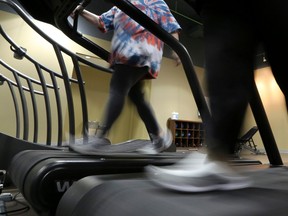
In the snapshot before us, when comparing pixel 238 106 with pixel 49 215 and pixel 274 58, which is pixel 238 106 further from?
pixel 49 215

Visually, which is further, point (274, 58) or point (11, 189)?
point (11, 189)

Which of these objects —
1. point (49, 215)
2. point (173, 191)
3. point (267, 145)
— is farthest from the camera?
point (267, 145)

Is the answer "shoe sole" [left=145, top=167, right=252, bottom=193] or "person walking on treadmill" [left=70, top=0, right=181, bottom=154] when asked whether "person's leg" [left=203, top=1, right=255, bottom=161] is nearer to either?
"shoe sole" [left=145, top=167, right=252, bottom=193]

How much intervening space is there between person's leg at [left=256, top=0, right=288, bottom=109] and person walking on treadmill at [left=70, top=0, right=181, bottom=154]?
916 millimetres

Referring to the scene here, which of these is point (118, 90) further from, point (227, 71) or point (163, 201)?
point (163, 201)

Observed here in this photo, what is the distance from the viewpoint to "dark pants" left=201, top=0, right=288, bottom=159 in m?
0.79

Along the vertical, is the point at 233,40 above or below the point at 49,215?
Result: above

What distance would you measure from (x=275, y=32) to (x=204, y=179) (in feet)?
1.56

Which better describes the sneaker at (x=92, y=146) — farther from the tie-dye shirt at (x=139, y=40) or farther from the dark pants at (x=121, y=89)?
the tie-dye shirt at (x=139, y=40)

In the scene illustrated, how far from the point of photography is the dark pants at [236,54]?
0.79 metres

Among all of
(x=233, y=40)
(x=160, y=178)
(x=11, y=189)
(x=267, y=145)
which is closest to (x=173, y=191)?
(x=160, y=178)

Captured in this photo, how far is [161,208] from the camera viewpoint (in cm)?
51

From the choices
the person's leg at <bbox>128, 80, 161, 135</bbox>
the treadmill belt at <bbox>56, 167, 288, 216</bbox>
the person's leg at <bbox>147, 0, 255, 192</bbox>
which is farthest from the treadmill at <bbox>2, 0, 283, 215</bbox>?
the person's leg at <bbox>128, 80, 161, 135</bbox>

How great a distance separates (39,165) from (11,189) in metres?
1.27
